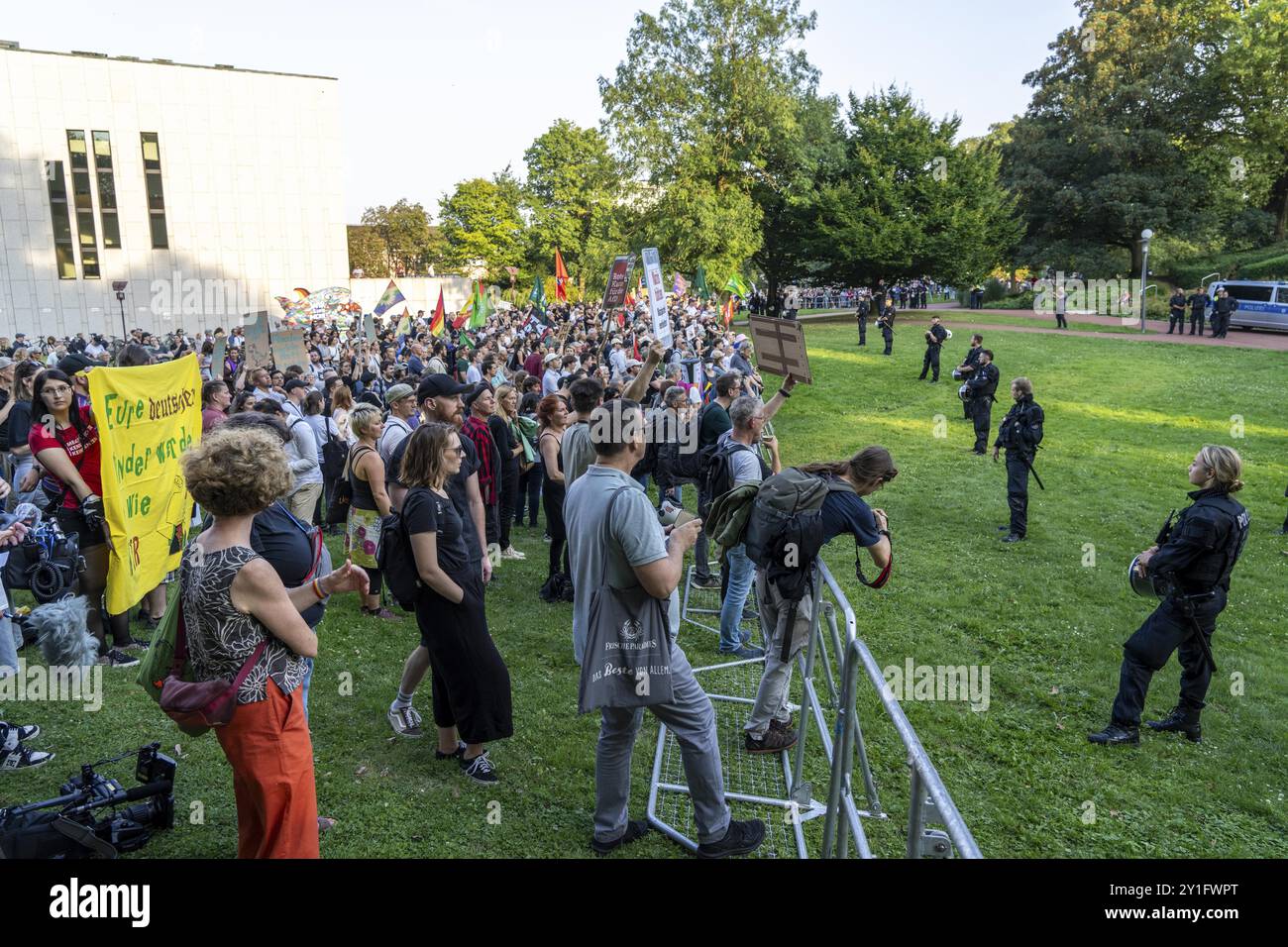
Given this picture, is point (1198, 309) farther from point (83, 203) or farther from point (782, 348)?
point (83, 203)

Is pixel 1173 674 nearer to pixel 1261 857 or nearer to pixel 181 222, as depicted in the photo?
pixel 1261 857

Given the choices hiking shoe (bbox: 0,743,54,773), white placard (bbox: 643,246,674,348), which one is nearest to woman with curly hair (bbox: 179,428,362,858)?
hiking shoe (bbox: 0,743,54,773)

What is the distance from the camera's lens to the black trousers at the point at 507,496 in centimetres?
895

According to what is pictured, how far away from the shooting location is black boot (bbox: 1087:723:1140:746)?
5445mm

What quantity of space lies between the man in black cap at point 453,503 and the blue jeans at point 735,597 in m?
1.92

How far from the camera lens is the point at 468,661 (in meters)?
4.50

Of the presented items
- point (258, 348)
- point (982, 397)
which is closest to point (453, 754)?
point (258, 348)

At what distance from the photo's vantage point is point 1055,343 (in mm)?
26047

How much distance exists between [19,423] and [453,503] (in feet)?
16.2

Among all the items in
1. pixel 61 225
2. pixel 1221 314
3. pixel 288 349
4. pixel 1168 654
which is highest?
pixel 61 225

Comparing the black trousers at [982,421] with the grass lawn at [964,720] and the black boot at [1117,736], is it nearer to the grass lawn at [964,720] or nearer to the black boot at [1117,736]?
the grass lawn at [964,720]

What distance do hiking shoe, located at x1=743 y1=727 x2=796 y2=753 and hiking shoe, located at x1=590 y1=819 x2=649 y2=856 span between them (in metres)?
1.07

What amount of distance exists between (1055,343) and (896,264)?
→ 385 inches
